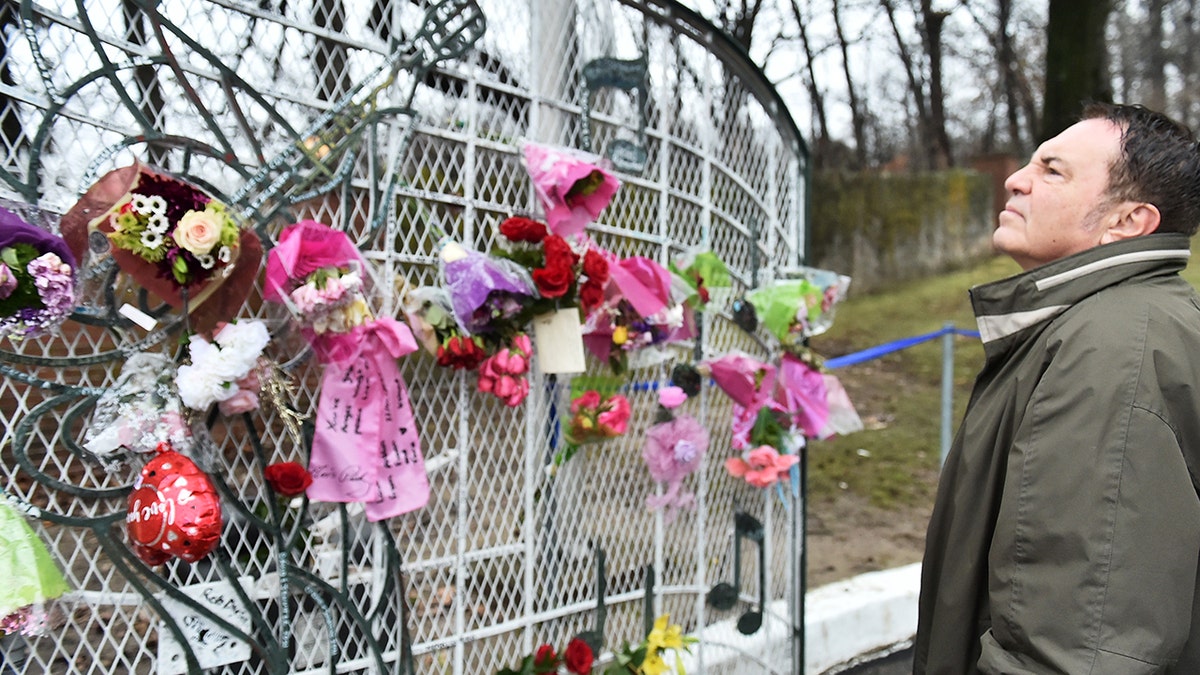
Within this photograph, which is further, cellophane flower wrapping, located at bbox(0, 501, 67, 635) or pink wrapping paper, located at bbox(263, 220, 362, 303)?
pink wrapping paper, located at bbox(263, 220, 362, 303)

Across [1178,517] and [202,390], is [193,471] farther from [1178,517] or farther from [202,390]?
[1178,517]

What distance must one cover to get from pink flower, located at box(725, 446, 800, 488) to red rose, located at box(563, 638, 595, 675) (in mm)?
855

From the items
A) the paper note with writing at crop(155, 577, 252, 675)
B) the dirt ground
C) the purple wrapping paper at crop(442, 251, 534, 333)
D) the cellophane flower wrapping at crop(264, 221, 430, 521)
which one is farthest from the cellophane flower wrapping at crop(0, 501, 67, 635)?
the dirt ground

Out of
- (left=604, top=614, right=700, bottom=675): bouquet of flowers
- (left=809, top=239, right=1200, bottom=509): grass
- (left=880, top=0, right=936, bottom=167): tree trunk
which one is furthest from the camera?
(left=880, top=0, right=936, bottom=167): tree trunk

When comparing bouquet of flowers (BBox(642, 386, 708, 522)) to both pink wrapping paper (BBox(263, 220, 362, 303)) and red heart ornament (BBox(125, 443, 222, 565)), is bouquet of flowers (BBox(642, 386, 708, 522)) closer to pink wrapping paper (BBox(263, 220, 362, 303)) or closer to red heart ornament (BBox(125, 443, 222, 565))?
pink wrapping paper (BBox(263, 220, 362, 303))

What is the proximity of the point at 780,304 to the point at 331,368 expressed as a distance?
1.69 m

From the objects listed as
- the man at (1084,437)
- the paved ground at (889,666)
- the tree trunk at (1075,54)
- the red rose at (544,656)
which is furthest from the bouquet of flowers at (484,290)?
the tree trunk at (1075,54)

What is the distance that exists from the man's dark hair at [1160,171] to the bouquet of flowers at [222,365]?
1.68 meters

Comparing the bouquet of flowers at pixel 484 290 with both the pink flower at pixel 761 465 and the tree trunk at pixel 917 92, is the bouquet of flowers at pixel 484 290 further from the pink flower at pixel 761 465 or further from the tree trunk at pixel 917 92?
the tree trunk at pixel 917 92

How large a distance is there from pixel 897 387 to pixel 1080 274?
7952 mm

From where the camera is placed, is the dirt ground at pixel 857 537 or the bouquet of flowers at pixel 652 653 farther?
the dirt ground at pixel 857 537

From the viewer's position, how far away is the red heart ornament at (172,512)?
5.00ft

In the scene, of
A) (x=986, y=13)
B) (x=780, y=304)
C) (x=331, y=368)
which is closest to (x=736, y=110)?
(x=780, y=304)

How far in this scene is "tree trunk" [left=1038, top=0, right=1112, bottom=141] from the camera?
7.25m
